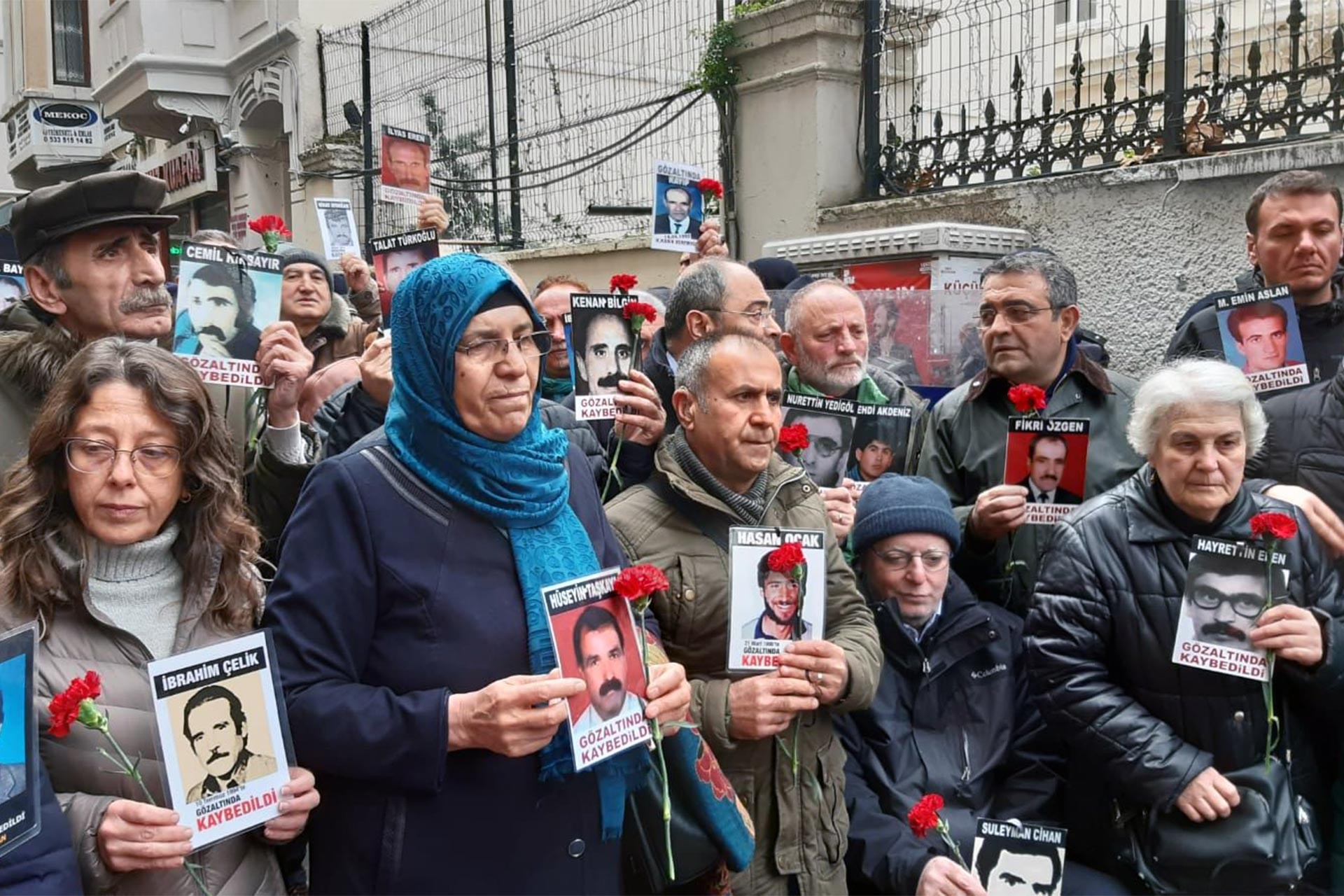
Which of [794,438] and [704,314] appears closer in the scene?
[794,438]

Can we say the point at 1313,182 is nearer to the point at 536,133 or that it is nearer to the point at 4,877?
the point at 4,877

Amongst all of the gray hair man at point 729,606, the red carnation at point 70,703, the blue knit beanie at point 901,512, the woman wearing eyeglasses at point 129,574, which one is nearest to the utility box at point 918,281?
the blue knit beanie at point 901,512

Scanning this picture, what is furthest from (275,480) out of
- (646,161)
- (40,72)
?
(40,72)

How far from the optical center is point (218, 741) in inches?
81.0

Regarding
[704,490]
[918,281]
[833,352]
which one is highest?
[918,281]

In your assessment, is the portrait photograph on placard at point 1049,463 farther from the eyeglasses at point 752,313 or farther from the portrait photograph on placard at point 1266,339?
the eyeglasses at point 752,313

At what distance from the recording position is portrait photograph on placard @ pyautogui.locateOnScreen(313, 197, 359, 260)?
226 inches

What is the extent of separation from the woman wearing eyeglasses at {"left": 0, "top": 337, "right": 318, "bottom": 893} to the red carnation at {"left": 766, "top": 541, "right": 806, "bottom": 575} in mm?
1071

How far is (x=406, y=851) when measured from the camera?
2.20 meters

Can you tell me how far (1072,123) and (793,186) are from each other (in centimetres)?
202

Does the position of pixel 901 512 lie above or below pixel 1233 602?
above

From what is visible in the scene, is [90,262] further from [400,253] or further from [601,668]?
[601,668]

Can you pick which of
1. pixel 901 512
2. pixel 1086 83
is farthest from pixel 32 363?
pixel 1086 83

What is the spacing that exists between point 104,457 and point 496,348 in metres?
0.82
